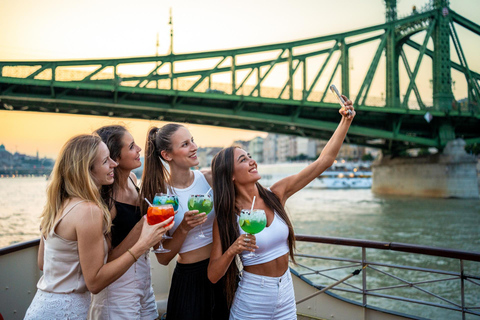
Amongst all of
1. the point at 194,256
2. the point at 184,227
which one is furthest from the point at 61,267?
Result: the point at 194,256

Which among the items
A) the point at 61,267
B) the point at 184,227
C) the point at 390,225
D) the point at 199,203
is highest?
the point at 199,203

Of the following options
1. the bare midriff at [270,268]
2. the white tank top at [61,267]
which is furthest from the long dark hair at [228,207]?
the white tank top at [61,267]

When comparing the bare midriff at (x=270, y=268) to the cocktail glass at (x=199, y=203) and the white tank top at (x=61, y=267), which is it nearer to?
the cocktail glass at (x=199, y=203)

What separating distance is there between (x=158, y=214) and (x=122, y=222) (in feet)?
0.99

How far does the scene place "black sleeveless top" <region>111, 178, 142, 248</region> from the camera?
6.85ft

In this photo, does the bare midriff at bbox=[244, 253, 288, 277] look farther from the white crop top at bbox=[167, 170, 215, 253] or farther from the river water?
the river water

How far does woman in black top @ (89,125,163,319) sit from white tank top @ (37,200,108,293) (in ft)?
0.75

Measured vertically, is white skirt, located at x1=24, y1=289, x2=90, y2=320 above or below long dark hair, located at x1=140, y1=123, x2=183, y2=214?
below

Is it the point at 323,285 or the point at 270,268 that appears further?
the point at 323,285

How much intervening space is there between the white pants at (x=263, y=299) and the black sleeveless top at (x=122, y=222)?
0.66 meters

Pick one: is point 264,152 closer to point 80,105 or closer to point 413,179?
point 413,179

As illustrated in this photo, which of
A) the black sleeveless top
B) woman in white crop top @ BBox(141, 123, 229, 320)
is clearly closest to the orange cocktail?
woman in white crop top @ BBox(141, 123, 229, 320)

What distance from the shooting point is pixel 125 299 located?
203 cm

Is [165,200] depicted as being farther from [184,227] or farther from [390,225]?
[390,225]
